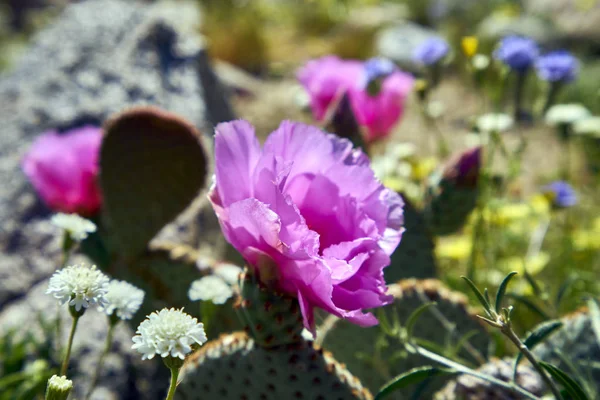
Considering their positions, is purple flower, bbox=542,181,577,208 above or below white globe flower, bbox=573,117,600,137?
below

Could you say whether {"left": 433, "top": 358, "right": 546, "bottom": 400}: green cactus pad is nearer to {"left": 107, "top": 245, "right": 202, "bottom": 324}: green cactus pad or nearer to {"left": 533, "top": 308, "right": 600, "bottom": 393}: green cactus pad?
{"left": 533, "top": 308, "right": 600, "bottom": 393}: green cactus pad

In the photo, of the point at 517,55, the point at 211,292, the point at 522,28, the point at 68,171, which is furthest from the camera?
the point at 522,28

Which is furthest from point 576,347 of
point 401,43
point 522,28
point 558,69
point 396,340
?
point 522,28

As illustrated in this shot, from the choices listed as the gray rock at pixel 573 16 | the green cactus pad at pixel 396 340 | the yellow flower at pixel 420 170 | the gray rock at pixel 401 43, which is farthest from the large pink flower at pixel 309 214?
the gray rock at pixel 573 16

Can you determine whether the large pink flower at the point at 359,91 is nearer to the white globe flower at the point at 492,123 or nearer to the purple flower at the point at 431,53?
the purple flower at the point at 431,53

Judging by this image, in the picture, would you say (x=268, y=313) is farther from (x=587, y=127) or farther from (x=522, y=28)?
(x=522, y=28)

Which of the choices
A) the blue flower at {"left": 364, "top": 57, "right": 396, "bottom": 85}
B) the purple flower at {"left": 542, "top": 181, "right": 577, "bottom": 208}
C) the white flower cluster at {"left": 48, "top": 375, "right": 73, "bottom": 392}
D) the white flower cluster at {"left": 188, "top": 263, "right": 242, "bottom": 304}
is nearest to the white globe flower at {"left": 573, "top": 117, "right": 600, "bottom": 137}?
the purple flower at {"left": 542, "top": 181, "right": 577, "bottom": 208}
